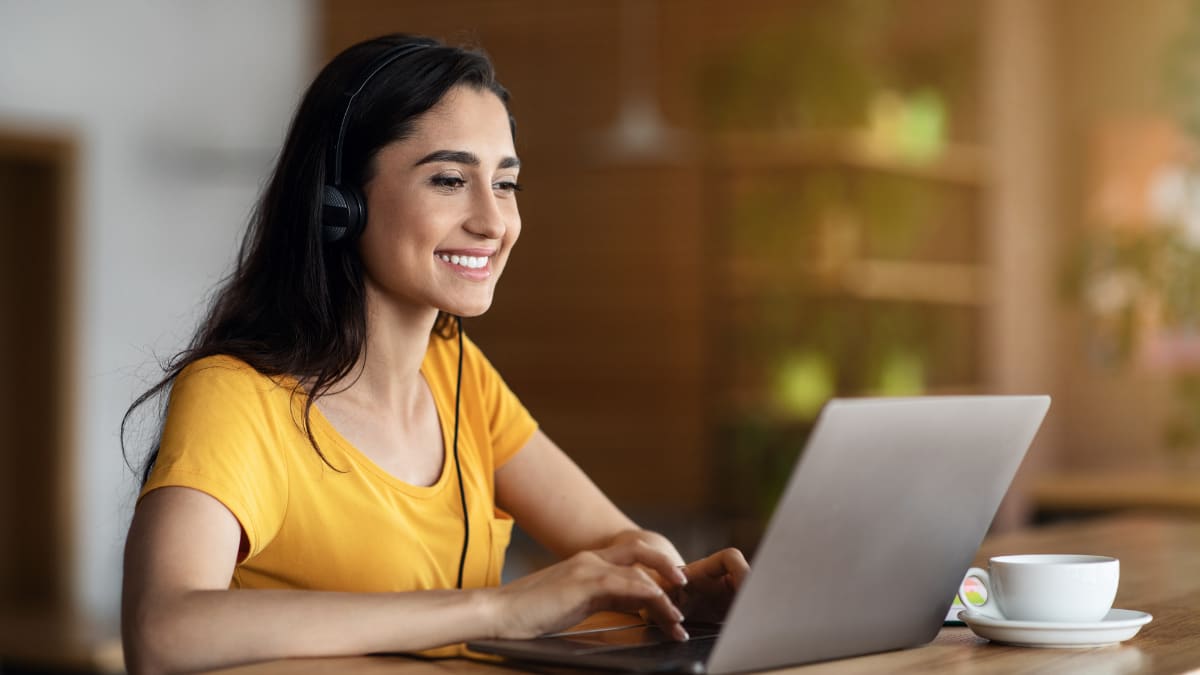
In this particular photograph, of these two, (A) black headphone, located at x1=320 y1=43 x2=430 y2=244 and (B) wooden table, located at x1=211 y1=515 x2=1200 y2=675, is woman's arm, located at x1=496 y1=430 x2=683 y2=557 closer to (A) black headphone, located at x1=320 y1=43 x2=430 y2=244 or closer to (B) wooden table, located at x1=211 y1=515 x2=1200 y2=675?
(A) black headphone, located at x1=320 y1=43 x2=430 y2=244

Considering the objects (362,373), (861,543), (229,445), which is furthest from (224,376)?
(861,543)

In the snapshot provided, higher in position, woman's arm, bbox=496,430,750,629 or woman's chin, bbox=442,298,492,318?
woman's chin, bbox=442,298,492,318

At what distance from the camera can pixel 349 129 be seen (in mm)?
1735

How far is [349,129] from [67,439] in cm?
464

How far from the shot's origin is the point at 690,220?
19.3 feet

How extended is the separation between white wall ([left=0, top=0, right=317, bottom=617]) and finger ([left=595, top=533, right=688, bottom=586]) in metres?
4.54

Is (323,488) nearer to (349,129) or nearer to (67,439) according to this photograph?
(349,129)

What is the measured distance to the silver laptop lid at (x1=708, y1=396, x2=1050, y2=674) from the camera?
1200 mm

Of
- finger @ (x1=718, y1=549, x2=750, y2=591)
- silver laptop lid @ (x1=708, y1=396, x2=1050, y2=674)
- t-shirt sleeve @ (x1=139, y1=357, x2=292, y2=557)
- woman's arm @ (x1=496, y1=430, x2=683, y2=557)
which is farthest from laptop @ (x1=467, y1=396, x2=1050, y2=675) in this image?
woman's arm @ (x1=496, y1=430, x2=683, y2=557)

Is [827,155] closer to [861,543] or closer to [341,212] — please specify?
[341,212]

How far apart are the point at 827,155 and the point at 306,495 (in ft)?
12.3

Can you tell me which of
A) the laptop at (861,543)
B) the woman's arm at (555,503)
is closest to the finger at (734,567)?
the laptop at (861,543)

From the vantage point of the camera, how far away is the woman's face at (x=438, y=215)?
1.70 metres

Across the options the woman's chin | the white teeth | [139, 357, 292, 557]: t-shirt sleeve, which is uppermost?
the white teeth
